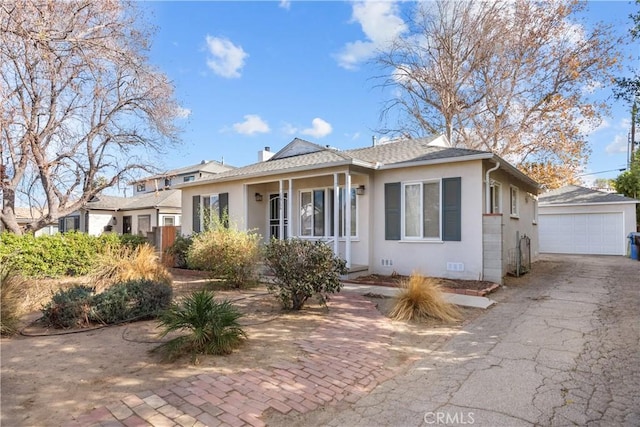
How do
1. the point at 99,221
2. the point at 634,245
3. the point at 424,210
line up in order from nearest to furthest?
the point at 424,210 < the point at 634,245 < the point at 99,221

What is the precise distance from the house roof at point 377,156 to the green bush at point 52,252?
4.73 m

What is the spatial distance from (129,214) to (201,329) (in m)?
24.4

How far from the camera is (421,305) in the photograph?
248 inches

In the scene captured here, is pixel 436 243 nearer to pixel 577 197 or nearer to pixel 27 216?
pixel 577 197

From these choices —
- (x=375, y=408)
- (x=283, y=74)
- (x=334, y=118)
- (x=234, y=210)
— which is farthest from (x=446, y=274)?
(x=334, y=118)

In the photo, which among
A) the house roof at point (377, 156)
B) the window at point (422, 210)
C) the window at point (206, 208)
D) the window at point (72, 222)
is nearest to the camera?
the house roof at point (377, 156)

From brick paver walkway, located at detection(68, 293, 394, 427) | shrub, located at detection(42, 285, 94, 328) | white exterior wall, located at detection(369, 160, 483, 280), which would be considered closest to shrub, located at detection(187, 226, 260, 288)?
shrub, located at detection(42, 285, 94, 328)

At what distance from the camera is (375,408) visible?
3.24 m

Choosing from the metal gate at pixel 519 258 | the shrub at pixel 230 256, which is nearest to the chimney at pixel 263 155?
the shrub at pixel 230 256

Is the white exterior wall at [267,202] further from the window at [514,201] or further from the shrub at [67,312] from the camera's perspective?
the shrub at [67,312]

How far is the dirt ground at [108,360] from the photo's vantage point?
3105 millimetres

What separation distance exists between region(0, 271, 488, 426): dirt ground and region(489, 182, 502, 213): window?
5104mm

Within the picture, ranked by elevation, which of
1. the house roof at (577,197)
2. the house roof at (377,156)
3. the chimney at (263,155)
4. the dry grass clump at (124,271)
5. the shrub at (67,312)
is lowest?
the shrub at (67,312)

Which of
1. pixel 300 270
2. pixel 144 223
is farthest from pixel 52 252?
pixel 144 223
